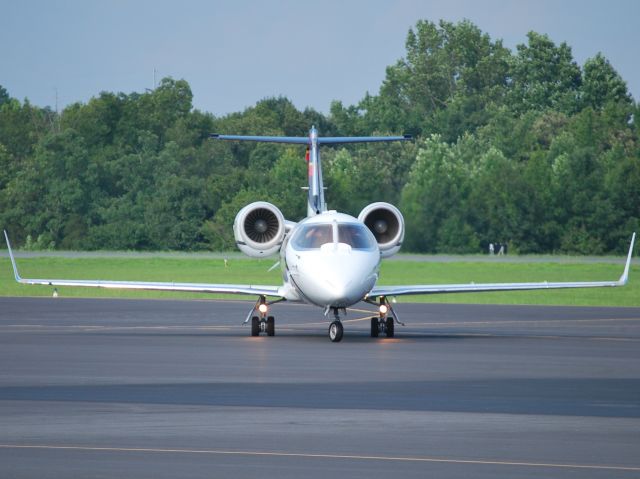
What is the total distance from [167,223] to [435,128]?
31960 mm

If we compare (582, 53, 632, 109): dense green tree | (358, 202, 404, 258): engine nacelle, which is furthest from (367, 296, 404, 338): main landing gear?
(582, 53, 632, 109): dense green tree

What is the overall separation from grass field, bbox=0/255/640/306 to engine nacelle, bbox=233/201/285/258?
16.3m

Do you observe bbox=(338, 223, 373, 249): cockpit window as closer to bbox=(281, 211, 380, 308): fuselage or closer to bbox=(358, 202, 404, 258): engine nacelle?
bbox=(281, 211, 380, 308): fuselage

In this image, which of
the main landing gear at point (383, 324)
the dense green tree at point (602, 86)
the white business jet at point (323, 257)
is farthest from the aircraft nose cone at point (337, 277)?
the dense green tree at point (602, 86)

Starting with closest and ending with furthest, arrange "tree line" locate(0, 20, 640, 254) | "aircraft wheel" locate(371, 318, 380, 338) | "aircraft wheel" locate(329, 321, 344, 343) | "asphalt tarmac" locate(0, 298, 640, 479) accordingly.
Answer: "asphalt tarmac" locate(0, 298, 640, 479), "aircraft wheel" locate(329, 321, 344, 343), "aircraft wheel" locate(371, 318, 380, 338), "tree line" locate(0, 20, 640, 254)

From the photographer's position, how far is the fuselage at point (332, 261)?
80.8 ft

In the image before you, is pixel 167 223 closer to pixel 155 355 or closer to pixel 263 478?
pixel 155 355

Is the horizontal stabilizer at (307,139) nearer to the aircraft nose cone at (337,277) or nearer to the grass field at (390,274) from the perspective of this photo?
the aircraft nose cone at (337,277)

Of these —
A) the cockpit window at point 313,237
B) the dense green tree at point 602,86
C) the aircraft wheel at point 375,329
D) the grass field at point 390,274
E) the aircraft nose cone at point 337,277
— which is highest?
the dense green tree at point 602,86

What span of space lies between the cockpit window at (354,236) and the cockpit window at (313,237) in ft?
0.67

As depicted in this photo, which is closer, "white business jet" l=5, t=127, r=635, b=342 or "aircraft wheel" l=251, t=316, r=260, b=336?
"white business jet" l=5, t=127, r=635, b=342

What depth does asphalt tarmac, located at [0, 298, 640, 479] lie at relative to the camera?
35.0 ft

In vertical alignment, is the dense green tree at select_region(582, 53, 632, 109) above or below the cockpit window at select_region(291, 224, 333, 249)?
above

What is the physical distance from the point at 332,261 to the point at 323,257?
0.25 meters
